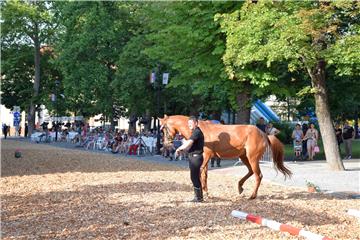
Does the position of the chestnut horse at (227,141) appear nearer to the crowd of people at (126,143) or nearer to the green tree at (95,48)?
the crowd of people at (126,143)

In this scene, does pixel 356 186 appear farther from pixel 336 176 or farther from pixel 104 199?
pixel 104 199

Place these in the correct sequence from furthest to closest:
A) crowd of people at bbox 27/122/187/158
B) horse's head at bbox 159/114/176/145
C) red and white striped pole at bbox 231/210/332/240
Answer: crowd of people at bbox 27/122/187/158
horse's head at bbox 159/114/176/145
red and white striped pole at bbox 231/210/332/240

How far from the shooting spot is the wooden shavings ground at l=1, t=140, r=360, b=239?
8703mm

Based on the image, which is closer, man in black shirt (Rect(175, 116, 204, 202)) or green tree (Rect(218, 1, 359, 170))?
man in black shirt (Rect(175, 116, 204, 202))

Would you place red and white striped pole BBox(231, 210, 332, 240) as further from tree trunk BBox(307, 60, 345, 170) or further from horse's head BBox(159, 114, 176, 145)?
tree trunk BBox(307, 60, 345, 170)

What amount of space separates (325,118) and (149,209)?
12.2m

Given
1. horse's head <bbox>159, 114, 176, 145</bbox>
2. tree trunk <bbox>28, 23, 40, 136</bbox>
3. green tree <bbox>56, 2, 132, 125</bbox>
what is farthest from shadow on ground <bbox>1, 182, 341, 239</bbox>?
tree trunk <bbox>28, 23, 40, 136</bbox>

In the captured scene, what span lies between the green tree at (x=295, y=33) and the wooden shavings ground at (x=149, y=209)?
15.0ft

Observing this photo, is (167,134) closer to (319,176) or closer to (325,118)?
(319,176)

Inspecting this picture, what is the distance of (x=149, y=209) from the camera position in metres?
10.8

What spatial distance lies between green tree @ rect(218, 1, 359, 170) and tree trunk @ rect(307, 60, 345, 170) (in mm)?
102

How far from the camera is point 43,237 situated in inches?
329

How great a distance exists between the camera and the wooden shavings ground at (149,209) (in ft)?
28.6

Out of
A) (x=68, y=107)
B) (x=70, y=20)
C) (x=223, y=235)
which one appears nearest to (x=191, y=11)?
(x=223, y=235)
